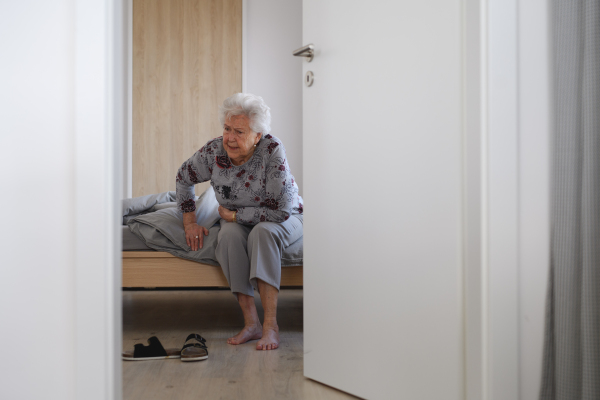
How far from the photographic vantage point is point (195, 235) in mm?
2213

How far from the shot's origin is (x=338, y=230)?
151cm

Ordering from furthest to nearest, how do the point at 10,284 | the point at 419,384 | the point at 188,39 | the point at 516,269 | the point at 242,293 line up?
the point at 188,39 < the point at 242,293 < the point at 419,384 < the point at 516,269 < the point at 10,284

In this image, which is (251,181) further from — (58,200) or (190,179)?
(58,200)

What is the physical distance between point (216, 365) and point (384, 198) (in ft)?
2.92

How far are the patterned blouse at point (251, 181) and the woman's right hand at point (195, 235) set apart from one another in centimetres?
11

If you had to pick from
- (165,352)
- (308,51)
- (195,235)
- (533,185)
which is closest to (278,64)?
(195,235)

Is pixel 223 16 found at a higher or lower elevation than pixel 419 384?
higher

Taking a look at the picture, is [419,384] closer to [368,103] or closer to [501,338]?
[501,338]

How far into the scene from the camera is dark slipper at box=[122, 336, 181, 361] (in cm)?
→ 183

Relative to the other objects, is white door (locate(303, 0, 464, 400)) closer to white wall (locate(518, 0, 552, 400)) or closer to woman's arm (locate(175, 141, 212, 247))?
white wall (locate(518, 0, 552, 400))

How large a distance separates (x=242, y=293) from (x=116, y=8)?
137cm

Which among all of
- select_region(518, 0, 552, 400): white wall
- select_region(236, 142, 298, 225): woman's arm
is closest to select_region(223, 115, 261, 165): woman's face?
select_region(236, 142, 298, 225): woman's arm

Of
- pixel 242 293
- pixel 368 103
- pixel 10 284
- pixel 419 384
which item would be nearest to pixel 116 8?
pixel 10 284

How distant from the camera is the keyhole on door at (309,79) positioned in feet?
5.29
